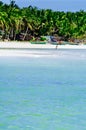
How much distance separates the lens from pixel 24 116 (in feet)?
33.2

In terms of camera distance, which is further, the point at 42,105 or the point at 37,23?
the point at 37,23

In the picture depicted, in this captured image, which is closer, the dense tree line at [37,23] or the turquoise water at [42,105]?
the turquoise water at [42,105]

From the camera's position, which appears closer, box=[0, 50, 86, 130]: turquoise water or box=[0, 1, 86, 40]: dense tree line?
box=[0, 50, 86, 130]: turquoise water

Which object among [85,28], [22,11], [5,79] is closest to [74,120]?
[5,79]

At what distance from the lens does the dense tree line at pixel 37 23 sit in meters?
64.6

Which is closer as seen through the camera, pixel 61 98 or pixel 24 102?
pixel 24 102

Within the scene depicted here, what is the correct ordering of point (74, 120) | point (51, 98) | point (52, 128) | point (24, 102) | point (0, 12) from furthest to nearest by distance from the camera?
point (0, 12) → point (51, 98) → point (24, 102) → point (74, 120) → point (52, 128)

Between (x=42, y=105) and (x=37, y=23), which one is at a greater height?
(x=42, y=105)

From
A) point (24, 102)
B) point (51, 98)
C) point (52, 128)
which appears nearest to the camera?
point (52, 128)

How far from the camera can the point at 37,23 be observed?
71.4 m

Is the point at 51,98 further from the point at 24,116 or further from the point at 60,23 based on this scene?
the point at 60,23

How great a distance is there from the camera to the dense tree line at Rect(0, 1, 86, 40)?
2544 inches

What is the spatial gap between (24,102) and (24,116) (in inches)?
75.9

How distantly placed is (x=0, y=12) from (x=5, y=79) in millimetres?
44033
